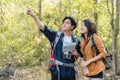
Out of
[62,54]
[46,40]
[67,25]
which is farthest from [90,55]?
[46,40]

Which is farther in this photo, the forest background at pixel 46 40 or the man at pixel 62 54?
the forest background at pixel 46 40

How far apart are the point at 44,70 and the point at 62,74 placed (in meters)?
6.36

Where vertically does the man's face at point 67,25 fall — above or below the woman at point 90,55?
above

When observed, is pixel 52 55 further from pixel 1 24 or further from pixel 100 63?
pixel 1 24

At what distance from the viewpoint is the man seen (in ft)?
15.2

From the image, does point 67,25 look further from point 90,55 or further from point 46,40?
point 46,40

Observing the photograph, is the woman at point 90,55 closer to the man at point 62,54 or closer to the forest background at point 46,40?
the man at point 62,54

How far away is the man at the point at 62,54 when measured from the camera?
464 cm

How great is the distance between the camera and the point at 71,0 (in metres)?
12.1

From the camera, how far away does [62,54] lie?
4621 millimetres

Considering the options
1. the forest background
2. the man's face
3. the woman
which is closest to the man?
the man's face

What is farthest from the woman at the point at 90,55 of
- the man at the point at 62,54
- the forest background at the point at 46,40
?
the forest background at the point at 46,40

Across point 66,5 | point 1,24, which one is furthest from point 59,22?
point 1,24

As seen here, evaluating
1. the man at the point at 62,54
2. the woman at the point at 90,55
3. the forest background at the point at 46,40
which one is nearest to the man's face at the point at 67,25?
the man at the point at 62,54
